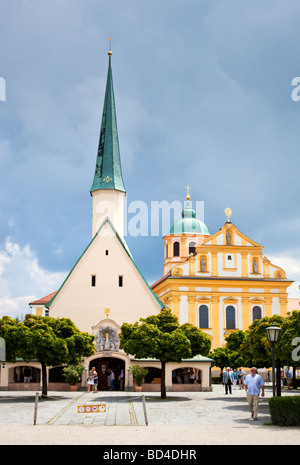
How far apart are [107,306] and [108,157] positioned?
15.3 metres

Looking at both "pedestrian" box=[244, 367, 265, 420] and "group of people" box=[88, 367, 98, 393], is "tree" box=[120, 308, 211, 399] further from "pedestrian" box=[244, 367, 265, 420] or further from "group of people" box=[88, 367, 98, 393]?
"pedestrian" box=[244, 367, 265, 420]

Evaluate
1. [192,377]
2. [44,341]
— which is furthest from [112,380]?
[44,341]

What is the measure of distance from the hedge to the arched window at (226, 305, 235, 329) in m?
46.2

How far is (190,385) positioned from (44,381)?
13.8 m

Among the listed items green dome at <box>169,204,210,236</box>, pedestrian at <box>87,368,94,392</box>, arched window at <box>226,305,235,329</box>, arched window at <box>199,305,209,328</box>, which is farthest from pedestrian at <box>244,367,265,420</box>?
green dome at <box>169,204,210,236</box>

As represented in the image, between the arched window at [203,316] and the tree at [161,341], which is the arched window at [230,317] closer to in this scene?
the arched window at [203,316]

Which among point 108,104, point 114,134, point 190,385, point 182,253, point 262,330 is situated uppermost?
point 108,104

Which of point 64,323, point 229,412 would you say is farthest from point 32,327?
point 229,412

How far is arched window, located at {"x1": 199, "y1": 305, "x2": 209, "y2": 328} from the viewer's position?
206 feet

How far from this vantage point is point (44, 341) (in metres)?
28.2

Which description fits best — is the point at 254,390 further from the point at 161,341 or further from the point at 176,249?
the point at 176,249

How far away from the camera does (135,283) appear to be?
147 feet

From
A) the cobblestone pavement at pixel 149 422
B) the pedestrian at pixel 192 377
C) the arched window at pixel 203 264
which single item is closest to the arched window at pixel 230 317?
the arched window at pixel 203 264
